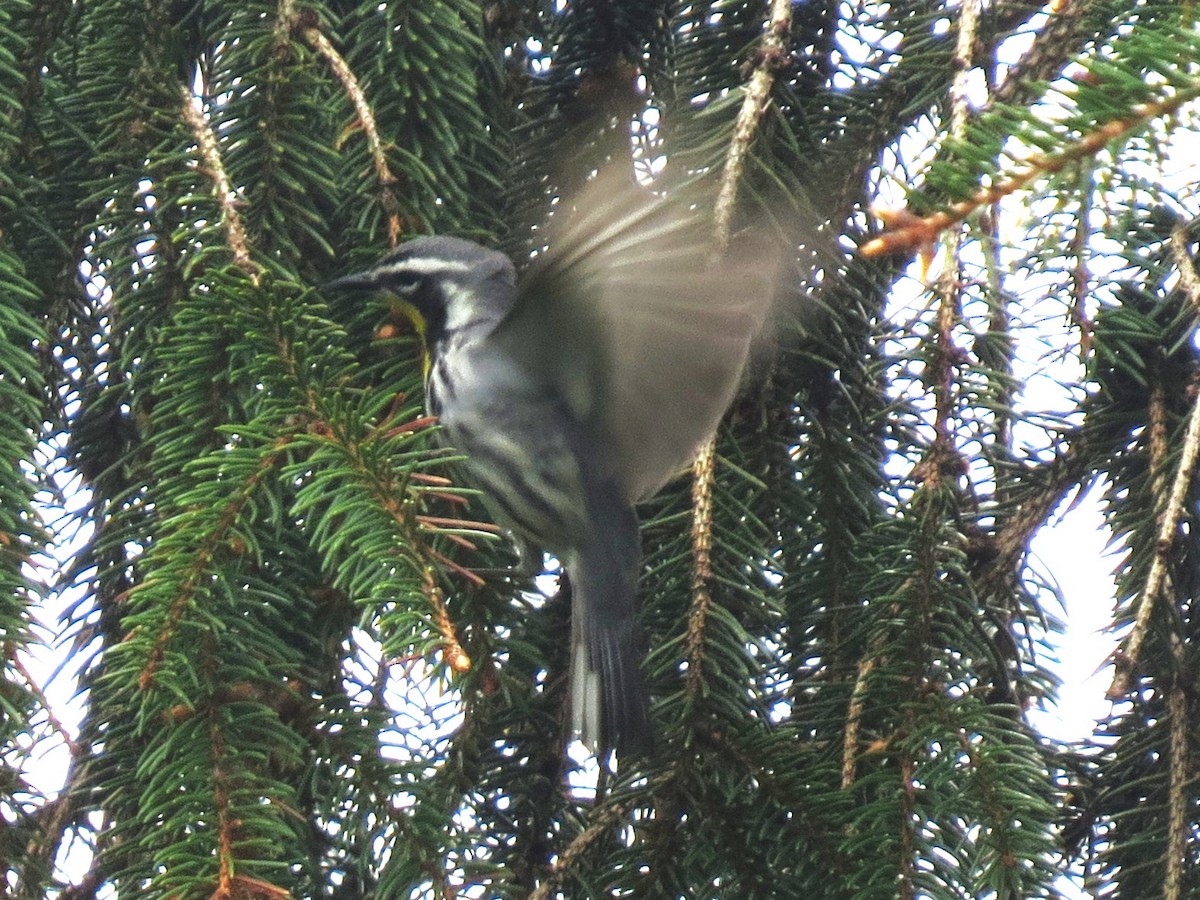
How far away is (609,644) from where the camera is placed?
5.83 feet

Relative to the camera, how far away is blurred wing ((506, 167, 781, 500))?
1.61 m

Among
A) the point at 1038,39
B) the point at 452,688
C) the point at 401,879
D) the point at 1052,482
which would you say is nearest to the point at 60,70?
the point at 452,688

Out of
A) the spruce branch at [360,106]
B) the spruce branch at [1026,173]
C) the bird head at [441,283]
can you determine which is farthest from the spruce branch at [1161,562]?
the spruce branch at [360,106]

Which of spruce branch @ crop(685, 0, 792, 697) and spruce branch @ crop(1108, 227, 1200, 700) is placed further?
spruce branch @ crop(685, 0, 792, 697)

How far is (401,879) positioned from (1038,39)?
1.28 meters

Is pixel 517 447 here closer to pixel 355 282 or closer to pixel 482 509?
pixel 482 509

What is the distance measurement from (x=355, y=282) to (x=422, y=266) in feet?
0.28

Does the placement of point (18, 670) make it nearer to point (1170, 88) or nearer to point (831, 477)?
point (831, 477)

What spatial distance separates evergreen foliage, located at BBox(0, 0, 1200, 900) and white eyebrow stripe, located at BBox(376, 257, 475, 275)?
2.0 inches

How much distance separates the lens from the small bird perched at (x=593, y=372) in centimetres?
165

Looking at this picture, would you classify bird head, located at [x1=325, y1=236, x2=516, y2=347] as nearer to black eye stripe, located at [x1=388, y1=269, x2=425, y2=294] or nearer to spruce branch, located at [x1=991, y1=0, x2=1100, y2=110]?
black eye stripe, located at [x1=388, y1=269, x2=425, y2=294]

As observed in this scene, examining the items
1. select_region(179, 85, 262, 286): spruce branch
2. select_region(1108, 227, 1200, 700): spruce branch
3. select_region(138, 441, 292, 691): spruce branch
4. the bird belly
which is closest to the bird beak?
select_region(179, 85, 262, 286): spruce branch

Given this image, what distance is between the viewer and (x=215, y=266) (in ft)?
5.38

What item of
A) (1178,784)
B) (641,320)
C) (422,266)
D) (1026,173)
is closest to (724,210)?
(641,320)
